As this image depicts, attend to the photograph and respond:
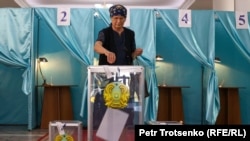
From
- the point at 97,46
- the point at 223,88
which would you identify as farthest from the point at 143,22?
the point at 97,46

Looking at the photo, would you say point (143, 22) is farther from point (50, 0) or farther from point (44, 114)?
point (50, 0)

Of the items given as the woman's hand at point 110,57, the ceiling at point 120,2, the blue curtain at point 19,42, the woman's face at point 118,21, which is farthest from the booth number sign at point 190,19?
the ceiling at point 120,2

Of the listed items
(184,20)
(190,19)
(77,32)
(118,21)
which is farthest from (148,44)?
(118,21)

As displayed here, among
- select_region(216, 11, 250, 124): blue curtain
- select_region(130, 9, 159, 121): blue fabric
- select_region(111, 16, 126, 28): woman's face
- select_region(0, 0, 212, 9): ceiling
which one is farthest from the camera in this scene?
select_region(0, 0, 212, 9): ceiling

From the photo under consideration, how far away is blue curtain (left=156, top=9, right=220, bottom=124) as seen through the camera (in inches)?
225

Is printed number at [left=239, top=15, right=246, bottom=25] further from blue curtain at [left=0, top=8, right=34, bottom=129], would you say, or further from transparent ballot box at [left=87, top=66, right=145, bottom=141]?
transparent ballot box at [left=87, top=66, right=145, bottom=141]

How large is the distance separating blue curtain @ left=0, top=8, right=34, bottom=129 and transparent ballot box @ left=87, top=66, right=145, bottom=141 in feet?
11.7

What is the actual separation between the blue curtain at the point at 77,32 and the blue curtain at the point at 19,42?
301mm

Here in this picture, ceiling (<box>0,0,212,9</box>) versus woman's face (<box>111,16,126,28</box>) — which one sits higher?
ceiling (<box>0,0,212,9</box>)

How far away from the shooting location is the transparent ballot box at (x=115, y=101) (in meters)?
2.29

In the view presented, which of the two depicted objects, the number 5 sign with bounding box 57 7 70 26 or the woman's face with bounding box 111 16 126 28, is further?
the number 5 sign with bounding box 57 7 70 26

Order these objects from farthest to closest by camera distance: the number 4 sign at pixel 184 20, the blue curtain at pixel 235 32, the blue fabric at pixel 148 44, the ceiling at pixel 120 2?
the ceiling at pixel 120 2 → the blue curtain at pixel 235 32 → the number 4 sign at pixel 184 20 → the blue fabric at pixel 148 44

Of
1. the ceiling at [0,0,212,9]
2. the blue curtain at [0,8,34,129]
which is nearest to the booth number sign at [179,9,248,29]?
the blue curtain at [0,8,34,129]

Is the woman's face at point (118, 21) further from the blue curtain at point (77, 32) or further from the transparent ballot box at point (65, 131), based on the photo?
the blue curtain at point (77, 32)
